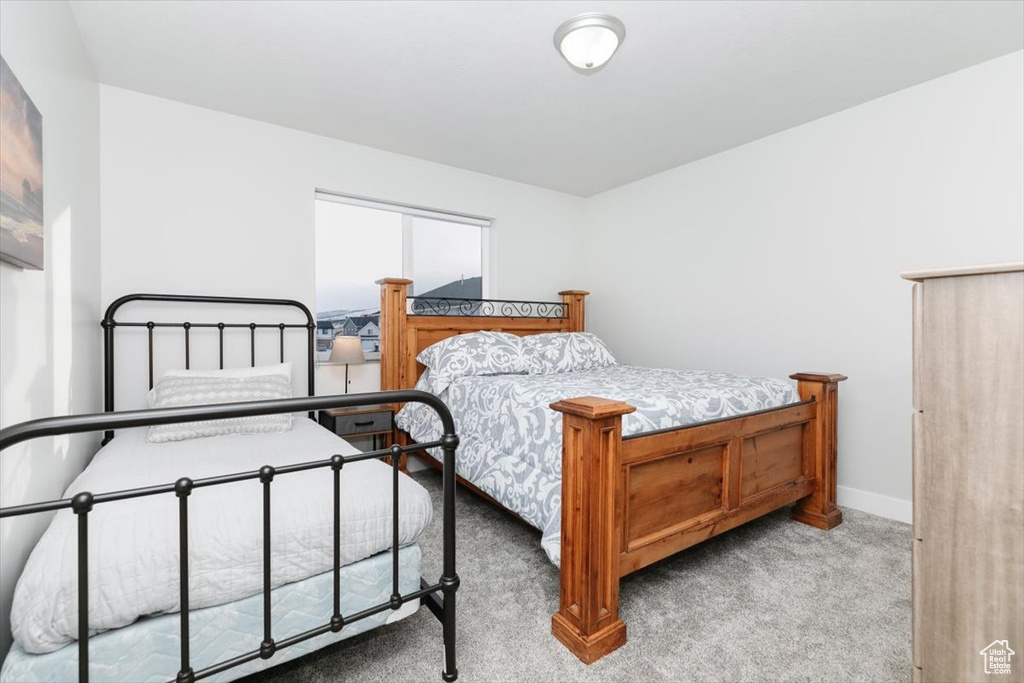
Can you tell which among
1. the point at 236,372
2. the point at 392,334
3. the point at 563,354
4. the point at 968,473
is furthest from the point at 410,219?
the point at 968,473

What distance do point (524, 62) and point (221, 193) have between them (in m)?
1.89

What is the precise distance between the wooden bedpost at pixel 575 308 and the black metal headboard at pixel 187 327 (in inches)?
85.3

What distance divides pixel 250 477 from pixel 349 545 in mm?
365

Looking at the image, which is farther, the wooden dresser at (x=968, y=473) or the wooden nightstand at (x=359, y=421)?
the wooden nightstand at (x=359, y=421)

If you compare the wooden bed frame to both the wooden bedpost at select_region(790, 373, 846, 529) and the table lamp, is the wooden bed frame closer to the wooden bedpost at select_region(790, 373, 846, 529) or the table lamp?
the wooden bedpost at select_region(790, 373, 846, 529)

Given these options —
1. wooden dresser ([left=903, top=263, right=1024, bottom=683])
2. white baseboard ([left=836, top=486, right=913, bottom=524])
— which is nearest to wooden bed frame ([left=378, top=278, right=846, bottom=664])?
white baseboard ([left=836, top=486, right=913, bottom=524])

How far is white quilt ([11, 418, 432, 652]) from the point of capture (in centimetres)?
97

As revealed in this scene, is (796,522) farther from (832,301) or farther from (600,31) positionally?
(600,31)

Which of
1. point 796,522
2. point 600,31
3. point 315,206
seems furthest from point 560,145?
point 796,522

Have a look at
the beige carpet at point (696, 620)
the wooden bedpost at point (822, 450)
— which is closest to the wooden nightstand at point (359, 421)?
the beige carpet at point (696, 620)

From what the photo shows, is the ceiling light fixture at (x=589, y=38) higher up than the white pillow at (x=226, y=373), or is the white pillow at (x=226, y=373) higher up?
the ceiling light fixture at (x=589, y=38)

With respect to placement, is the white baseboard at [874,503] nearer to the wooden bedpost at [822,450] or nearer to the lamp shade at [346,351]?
the wooden bedpost at [822,450]

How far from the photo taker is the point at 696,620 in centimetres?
166

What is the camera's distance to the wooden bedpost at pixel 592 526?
1473 mm
